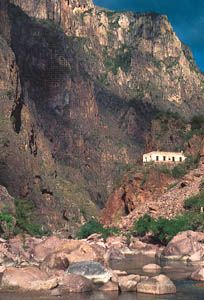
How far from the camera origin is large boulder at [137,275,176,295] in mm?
37500

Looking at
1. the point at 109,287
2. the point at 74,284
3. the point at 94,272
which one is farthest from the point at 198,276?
the point at 74,284

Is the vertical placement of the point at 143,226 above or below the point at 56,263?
below

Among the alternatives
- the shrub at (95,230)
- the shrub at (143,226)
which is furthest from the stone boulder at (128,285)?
the shrub at (95,230)

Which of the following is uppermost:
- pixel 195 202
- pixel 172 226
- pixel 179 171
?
pixel 179 171

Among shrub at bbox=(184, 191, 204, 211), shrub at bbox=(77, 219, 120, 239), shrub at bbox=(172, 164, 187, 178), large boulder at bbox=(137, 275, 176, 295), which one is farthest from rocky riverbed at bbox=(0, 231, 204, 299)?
shrub at bbox=(172, 164, 187, 178)

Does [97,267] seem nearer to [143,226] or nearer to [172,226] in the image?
[172,226]

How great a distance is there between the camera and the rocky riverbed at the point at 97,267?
3806 centimetres

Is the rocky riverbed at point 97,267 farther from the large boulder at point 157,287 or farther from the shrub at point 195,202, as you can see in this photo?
the shrub at point 195,202

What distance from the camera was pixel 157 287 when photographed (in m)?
37.6

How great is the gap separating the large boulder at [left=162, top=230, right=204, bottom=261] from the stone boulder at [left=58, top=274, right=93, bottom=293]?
2413cm

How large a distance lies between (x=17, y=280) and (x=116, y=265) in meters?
21.4

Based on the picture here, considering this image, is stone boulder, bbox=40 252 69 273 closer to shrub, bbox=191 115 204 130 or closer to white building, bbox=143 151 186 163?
white building, bbox=143 151 186 163

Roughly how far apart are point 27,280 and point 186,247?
30225 millimetres

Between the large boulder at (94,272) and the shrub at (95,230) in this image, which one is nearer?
the large boulder at (94,272)
